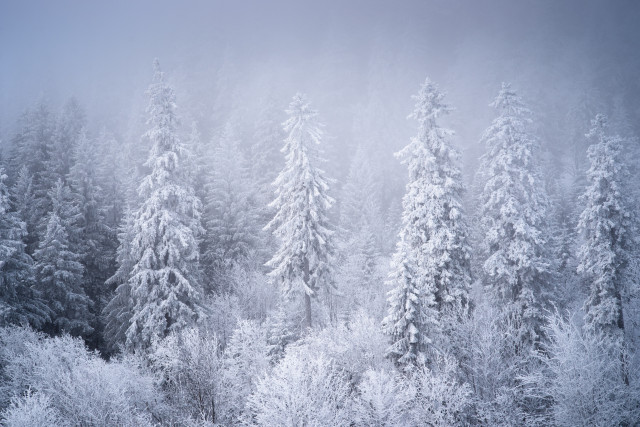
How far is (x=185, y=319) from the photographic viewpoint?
2200 cm

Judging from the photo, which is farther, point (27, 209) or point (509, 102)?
point (27, 209)

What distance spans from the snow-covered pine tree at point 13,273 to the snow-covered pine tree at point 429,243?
2084 centimetres

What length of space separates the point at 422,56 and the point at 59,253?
9703cm

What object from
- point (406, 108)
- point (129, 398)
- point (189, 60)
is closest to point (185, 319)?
point (129, 398)

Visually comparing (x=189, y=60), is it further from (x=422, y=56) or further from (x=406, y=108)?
(x=422, y=56)

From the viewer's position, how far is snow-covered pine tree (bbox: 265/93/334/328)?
2284 centimetres

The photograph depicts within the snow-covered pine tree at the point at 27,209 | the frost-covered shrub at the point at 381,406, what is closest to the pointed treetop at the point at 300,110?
the frost-covered shrub at the point at 381,406

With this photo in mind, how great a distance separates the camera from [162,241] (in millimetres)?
21844

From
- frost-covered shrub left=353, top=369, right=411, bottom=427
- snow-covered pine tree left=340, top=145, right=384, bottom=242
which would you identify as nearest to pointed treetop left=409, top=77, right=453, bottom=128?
frost-covered shrub left=353, top=369, right=411, bottom=427

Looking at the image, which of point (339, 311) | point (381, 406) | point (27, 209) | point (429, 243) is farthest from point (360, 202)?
point (381, 406)

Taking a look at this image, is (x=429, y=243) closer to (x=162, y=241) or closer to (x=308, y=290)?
(x=308, y=290)

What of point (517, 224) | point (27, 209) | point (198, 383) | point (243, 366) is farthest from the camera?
point (27, 209)

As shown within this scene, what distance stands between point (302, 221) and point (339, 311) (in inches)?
481

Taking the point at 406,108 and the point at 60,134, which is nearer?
the point at 60,134
